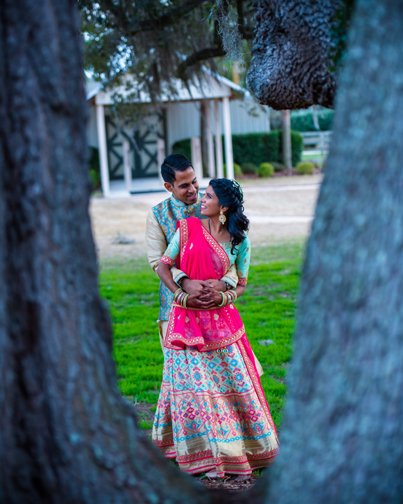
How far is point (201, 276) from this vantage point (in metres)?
3.54

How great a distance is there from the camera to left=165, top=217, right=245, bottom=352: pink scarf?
3523mm

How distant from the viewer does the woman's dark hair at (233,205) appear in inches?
138

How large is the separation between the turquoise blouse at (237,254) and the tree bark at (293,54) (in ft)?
3.54

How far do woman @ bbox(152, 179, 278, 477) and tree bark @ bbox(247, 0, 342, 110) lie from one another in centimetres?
91

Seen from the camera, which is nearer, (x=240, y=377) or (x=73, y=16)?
(x=73, y=16)

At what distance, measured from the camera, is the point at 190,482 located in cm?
195

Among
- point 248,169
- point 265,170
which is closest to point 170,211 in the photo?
point 265,170

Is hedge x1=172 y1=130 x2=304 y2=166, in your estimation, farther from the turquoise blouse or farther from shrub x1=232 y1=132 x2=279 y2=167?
the turquoise blouse

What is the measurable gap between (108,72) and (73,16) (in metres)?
8.27

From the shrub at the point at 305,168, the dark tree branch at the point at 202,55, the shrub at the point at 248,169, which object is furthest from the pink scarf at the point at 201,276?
the shrub at the point at 305,168

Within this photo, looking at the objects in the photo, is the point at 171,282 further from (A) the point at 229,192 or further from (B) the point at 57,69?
(B) the point at 57,69

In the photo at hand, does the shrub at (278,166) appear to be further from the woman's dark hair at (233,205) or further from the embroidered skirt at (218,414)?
the embroidered skirt at (218,414)

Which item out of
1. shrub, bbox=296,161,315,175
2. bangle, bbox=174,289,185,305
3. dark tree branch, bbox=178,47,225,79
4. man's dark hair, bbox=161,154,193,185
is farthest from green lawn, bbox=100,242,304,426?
shrub, bbox=296,161,315,175

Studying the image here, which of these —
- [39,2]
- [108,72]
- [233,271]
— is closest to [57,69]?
[39,2]
